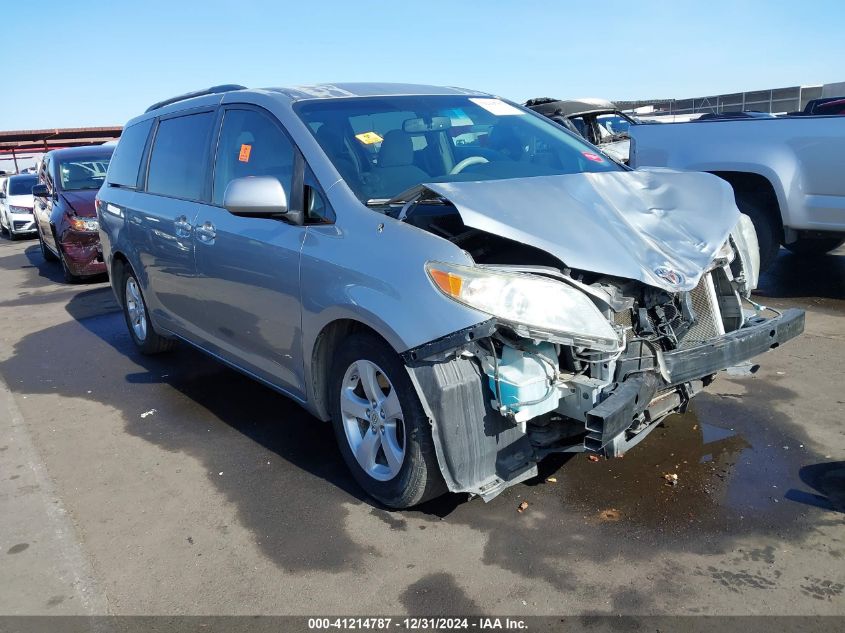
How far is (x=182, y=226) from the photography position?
4.69 metres

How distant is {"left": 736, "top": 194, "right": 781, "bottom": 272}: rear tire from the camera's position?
718cm

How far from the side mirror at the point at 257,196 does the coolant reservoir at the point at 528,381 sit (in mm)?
1367

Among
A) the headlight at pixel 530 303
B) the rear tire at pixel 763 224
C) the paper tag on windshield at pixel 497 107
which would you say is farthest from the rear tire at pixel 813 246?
the headlight at pixel 530 303

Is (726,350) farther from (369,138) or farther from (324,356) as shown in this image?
(369,138)

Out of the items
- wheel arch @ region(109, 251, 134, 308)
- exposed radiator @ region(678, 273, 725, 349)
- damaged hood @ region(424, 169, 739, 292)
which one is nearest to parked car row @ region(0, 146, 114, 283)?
wheel arch @ region(109, 251, 134, 308)

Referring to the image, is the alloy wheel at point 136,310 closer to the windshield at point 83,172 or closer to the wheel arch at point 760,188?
the windshield at point 83,172

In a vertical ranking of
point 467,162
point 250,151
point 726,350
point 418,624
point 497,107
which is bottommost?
point 418,624

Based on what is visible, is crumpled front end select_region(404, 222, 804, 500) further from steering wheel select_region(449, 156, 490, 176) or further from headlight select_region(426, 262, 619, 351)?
steering wheel select_region(449, 156, 490, 176)

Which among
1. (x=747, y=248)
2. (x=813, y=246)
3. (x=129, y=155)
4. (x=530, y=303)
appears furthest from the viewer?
(x=813, y=246)

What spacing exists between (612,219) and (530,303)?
741mm

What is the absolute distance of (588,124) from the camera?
10867mm

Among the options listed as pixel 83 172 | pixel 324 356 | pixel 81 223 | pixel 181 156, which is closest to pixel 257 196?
pixel 324 356

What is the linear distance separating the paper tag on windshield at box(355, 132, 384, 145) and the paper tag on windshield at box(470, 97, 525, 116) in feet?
3.00

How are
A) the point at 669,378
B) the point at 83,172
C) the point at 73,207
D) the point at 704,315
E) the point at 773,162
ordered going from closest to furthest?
the point at 669,378, the point at 704,315, the point at 773,162, the point at 73,207, the point at 83,172
